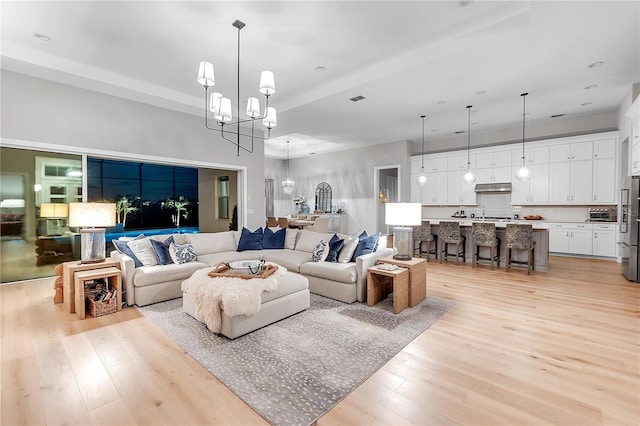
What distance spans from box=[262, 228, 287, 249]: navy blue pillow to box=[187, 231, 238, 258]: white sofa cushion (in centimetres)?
50

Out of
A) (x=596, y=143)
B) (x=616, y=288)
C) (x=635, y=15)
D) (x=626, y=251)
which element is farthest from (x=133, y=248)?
(x=596, y=143)

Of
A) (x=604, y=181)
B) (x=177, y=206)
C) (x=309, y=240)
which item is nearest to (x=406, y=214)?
(x=309, y=240)

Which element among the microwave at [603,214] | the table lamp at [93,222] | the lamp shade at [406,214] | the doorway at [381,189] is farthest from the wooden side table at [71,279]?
the microwave at [603,214]

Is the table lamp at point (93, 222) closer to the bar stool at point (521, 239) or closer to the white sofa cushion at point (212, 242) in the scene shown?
the white sofa cushion at point (212, 242)

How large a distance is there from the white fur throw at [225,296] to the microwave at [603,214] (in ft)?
23.3

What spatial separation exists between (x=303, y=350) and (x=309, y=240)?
99.9 inches

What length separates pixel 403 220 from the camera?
367cm

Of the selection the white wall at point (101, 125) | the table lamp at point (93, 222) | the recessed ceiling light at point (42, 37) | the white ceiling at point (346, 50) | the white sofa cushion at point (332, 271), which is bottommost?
the white sofa cushion at point (332, 271)

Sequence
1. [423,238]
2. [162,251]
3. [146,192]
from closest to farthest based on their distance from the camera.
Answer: [162,251] < [423,238] < [146,192]

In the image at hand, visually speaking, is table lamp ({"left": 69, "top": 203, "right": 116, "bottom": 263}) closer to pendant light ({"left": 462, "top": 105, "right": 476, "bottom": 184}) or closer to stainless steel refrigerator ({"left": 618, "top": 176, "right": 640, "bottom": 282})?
pendant light ({"left": 462, "top": 105, "right": 476, "bottom": 184})

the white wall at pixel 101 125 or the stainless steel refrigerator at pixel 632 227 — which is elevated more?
the white wall at pixel 101 125

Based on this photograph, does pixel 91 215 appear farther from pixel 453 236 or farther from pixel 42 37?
pixel 453 236

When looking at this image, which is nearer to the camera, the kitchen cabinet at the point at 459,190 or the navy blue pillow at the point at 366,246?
the navy blue pillow at the point at 366,246

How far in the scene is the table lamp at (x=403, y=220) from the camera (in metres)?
3.65
